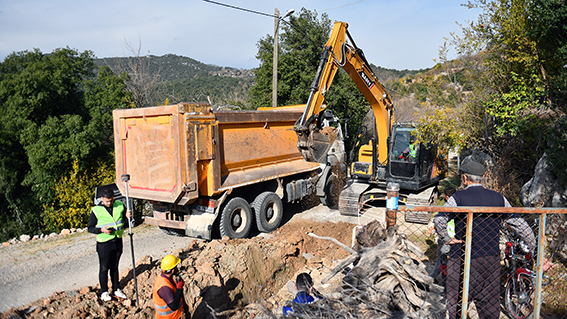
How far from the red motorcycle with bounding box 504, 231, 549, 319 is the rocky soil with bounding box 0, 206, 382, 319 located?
225 centimetres

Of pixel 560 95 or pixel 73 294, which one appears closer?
pixel 73 294

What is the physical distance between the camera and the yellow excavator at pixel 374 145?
704 centimetres

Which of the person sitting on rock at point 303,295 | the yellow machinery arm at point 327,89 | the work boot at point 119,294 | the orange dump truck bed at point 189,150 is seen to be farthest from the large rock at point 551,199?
the work boot at point 119,294

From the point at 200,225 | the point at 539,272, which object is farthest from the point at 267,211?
the point at 539,272

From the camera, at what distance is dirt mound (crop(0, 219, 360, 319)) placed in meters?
4.35

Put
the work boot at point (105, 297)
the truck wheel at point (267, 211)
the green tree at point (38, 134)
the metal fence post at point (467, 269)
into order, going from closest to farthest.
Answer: the metal fence post at point (467, 269) → the work boot at point (105, 297) → the truck wheel at point (267, 211) → the green tree at point (38, 134)

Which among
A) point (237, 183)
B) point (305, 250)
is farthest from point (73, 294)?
point (305, 250)

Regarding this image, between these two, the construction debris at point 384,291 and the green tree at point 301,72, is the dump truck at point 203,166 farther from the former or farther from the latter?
the green tree at point 301,72

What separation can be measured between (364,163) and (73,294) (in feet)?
22.7

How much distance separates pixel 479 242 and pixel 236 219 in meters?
4.83

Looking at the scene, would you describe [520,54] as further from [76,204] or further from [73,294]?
[76,204]

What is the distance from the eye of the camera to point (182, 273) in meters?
4.99

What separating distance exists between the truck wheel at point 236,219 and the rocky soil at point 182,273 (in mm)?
438

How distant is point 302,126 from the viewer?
673cm
